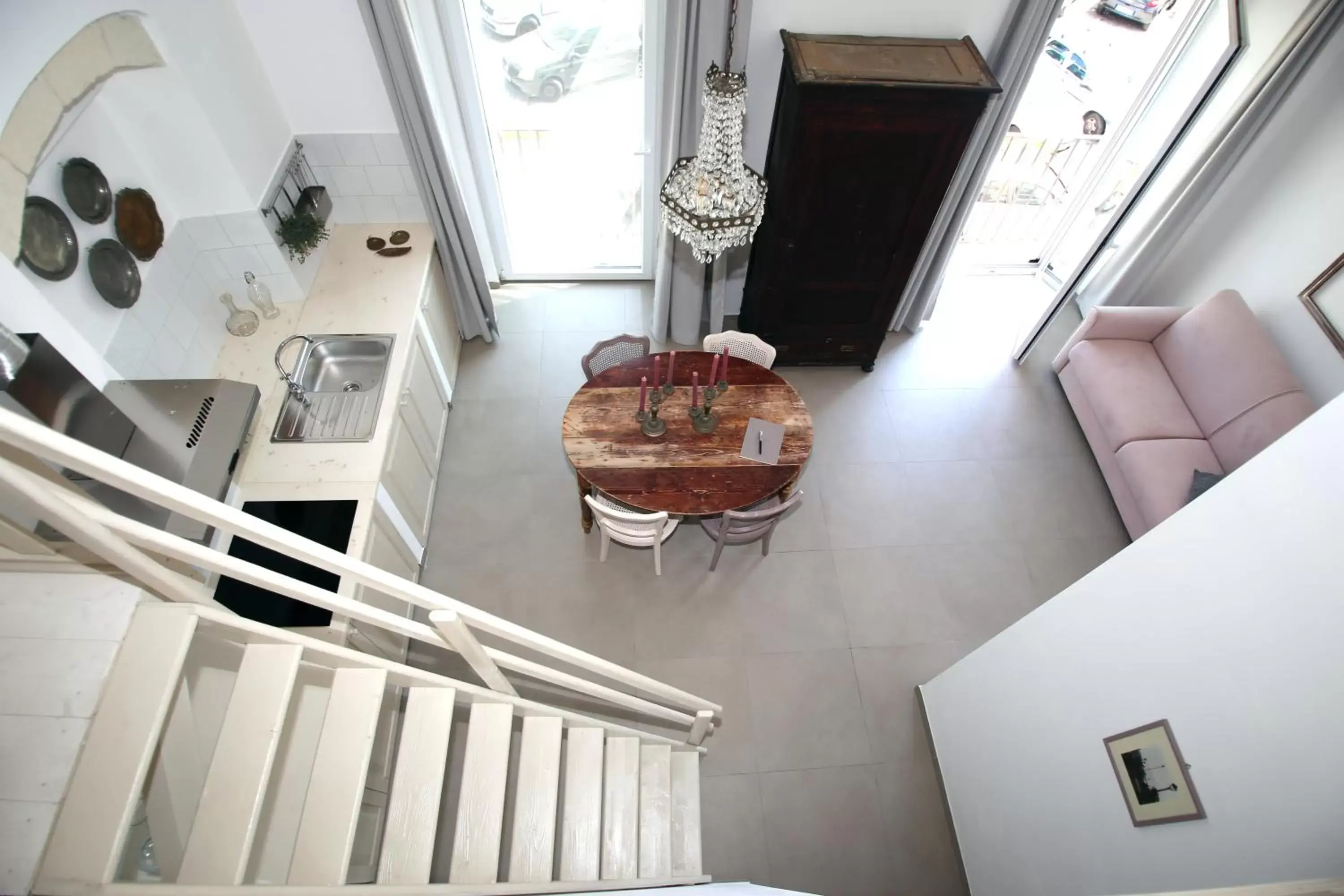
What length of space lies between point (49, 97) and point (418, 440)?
1845mm

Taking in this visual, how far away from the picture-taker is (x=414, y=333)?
3.39 meters

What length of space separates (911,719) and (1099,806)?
3.81 ft

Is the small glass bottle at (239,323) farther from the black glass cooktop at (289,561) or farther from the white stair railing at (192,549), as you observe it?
the white stair railing at (192,549)

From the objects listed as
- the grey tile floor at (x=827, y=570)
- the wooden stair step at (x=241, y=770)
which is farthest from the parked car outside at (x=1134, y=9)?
the wooden stair step at (x=241, y=770)

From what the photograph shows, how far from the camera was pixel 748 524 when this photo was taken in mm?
3109

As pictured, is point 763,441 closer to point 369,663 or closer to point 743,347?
point 743,347

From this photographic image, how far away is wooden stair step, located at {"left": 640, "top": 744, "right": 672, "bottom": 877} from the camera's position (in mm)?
2443

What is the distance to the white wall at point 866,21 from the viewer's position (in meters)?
3.16

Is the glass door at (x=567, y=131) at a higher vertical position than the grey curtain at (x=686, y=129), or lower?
higher

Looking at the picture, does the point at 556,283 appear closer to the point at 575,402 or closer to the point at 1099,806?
the point at 575,402

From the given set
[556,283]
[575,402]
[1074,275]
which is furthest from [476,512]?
[1074,275]

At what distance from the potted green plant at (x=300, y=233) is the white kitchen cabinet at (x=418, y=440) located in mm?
671

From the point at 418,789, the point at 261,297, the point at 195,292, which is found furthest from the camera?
the point at 261,297

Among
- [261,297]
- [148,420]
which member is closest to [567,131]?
[261,297]
